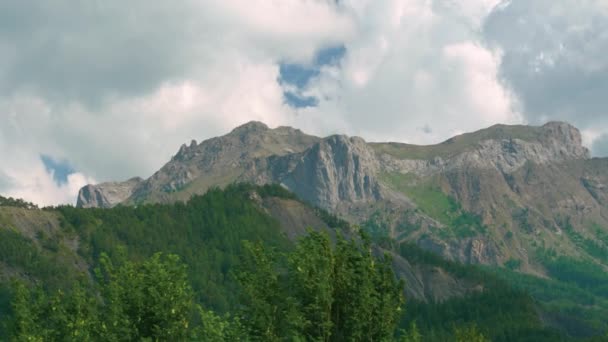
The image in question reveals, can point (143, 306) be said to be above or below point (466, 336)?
above

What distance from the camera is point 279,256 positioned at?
60.3 metres

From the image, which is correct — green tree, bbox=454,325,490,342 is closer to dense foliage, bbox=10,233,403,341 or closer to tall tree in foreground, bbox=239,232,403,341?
dense foliage, bbox=10,233,403,341

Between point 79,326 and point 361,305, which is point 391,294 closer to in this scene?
point 361,305

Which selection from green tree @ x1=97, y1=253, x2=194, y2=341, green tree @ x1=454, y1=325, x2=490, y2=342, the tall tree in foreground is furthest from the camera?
green tree @ x1=454, y1=325, x2=490, y2=342

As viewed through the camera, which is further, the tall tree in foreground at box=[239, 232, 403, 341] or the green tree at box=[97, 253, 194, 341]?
the green tree at box=[97, 253, 194, 341]

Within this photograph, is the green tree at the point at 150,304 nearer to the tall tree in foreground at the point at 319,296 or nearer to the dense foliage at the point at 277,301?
the dense foliage at the point at 277,301

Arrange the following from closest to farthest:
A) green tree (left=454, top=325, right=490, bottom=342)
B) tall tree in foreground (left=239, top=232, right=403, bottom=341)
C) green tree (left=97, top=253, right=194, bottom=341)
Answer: tall tree in foreground (left=239, top=232, right=403, bottom=341)
green tree (left=97, top=253, right=194, bottom=341)
green tree (left=454, top=325, right=490, bottom=342)

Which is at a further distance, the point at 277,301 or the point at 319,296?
the point at 277,301

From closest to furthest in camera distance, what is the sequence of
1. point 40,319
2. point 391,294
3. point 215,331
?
point 215,331
point 391,294
point 40,319

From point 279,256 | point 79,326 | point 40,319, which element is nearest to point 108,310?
point 79,326

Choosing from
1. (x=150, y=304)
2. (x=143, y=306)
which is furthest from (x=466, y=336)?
(x=143, y=306)

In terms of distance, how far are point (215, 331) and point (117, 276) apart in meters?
9.89

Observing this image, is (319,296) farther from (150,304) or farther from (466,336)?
(466,336)

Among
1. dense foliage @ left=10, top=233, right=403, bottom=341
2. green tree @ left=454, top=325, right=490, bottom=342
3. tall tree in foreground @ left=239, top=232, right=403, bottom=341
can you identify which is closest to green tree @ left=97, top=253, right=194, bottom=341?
dense foliage @ left=10, top=233, right=403, bottom=341
